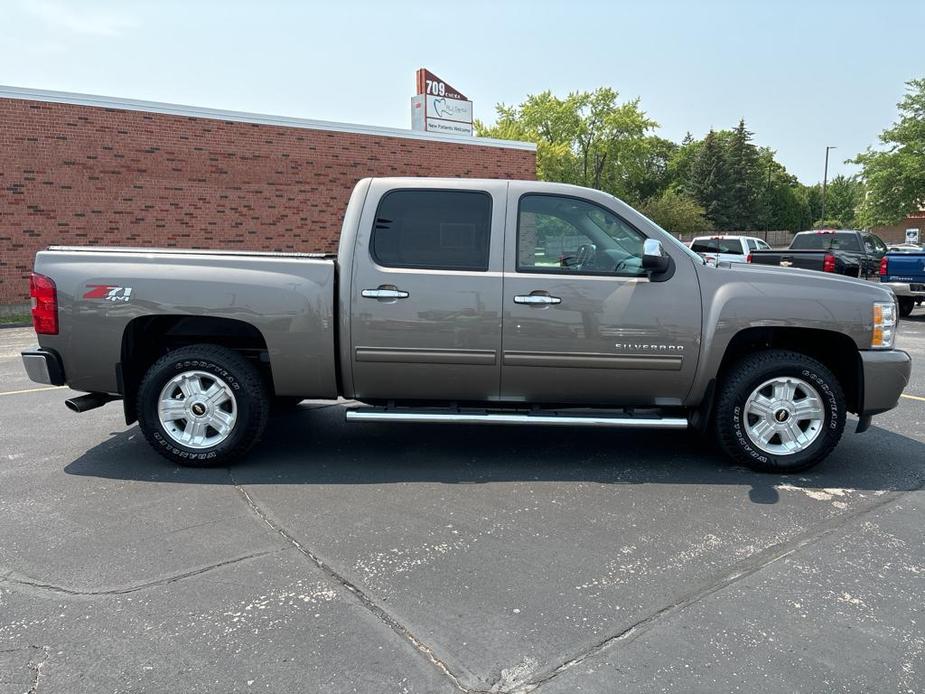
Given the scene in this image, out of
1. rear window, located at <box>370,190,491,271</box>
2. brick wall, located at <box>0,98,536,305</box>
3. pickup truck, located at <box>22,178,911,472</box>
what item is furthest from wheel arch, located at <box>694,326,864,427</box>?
brick wall, located at <box>0,98,536,305</box>

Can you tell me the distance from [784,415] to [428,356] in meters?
2.45

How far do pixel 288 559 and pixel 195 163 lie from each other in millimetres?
17089

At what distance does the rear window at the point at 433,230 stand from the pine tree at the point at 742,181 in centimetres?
7609

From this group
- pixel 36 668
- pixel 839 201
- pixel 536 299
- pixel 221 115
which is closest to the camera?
pixel 36 668

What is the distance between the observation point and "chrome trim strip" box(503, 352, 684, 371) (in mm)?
4469

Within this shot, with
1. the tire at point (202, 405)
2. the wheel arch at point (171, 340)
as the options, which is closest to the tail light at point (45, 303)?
the wheel arch at point (171, 340)

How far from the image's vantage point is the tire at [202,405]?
4523 millimetres

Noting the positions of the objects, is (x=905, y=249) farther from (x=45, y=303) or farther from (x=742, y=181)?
(x=742, y=181)

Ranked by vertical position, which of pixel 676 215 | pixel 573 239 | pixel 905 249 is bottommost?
pixel 573 239

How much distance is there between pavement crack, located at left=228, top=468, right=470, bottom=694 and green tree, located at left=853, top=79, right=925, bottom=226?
→ 41813mm

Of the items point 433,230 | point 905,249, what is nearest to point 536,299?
point 433,230

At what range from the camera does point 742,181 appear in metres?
74.2

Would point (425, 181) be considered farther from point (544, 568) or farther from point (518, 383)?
point (544, 568)

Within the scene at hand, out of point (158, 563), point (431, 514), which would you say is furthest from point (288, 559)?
point (431, 514)
